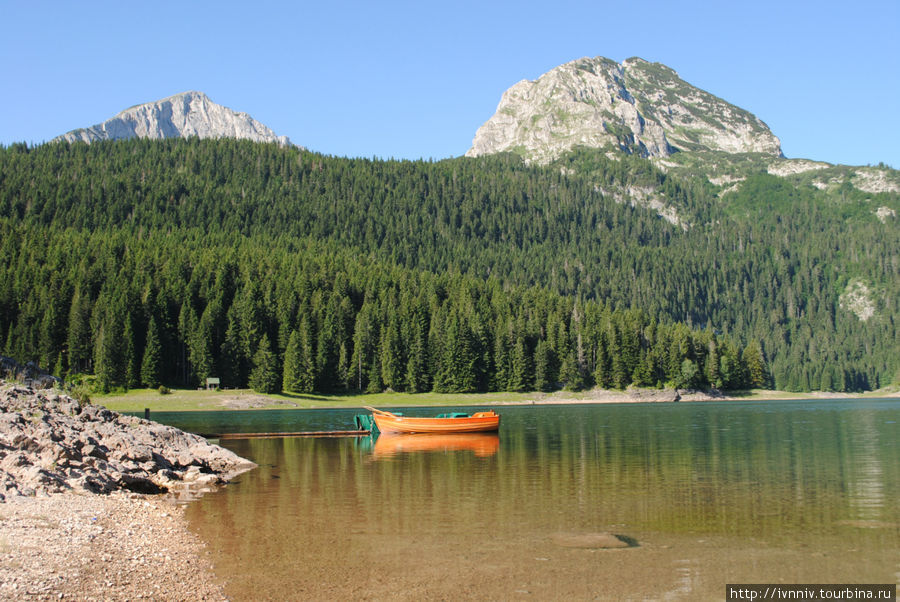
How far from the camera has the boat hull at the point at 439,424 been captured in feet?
239

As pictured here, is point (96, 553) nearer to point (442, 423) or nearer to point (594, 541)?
point (594, 541)

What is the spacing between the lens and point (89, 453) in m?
34.6

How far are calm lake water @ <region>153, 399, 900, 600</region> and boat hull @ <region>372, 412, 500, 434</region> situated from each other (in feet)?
61.6

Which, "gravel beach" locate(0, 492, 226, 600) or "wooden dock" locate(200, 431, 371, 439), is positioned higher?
"gravel beach" locate(0, 492, 226, 600)

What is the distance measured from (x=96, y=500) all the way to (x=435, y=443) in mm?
38811

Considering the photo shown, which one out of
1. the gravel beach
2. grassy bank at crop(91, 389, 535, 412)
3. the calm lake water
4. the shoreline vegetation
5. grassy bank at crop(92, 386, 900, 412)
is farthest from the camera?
the shoreline vegetation

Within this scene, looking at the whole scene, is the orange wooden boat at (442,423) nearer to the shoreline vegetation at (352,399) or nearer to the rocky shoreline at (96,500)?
the rocky shoreline at (96,500)

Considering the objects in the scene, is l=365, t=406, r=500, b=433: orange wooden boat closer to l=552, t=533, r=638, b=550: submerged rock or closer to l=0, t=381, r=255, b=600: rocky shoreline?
l=0, t=381, r=255, b=600: rocky shoreline

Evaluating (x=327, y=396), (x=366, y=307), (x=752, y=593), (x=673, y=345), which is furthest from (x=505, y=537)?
(x=673, y=345)

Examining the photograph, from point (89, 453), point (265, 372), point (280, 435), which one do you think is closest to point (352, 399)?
point (265, 372)

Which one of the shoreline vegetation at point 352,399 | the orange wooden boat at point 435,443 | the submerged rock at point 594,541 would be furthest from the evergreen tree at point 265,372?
the submerged rock at point 594,541

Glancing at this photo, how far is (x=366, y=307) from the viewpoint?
162m

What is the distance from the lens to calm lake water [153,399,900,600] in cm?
2031

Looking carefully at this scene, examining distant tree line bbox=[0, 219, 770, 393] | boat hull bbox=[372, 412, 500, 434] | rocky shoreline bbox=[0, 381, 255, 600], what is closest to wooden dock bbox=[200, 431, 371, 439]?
boat hull bbox=[372, 412, 500, 434]
